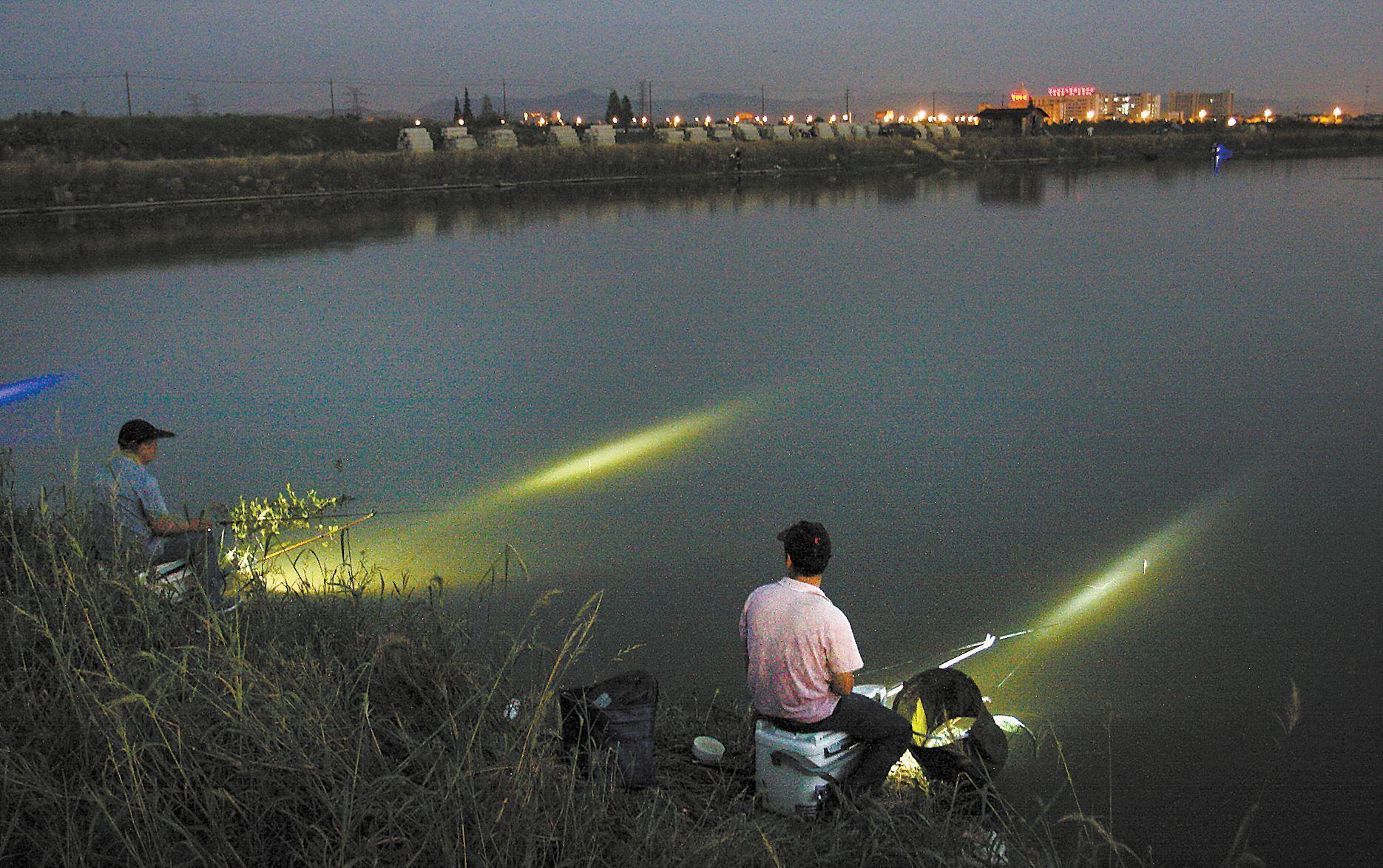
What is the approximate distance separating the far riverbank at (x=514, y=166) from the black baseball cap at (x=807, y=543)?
41.3 metres

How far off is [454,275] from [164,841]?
21376mm

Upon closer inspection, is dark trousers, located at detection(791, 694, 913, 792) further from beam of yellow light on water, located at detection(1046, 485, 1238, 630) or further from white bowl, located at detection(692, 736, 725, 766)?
beam of yellow light on water, located at detection(1046, 485, 1238, 630)

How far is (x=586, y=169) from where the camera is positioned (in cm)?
5578

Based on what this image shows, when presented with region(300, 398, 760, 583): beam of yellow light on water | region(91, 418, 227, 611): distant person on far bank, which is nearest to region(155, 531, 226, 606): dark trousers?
region(91, 418, 227, 611): distant person on far bank

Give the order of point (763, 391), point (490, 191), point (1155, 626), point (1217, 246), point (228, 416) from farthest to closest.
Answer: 1. point (490, 191)
2. point (1217, 246)
3. point (763, 391)
4. point (228, 416)
5. point (1155, 626)

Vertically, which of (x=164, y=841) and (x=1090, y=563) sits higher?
(x=164, y=841)

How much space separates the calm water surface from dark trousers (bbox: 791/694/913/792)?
1.28 m

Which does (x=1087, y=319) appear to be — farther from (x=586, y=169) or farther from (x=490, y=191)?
(x=586, y=169)

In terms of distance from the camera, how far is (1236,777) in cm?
521

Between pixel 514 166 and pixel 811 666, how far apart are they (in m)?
52.1

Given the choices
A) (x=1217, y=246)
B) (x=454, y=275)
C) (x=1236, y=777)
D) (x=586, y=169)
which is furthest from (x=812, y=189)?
(x=1236, y=777)

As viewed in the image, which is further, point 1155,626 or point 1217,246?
point 1217,246

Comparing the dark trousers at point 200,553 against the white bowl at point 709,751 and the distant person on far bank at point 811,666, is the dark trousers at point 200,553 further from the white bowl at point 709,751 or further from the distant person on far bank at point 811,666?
the distant person on far bank at point 811,666

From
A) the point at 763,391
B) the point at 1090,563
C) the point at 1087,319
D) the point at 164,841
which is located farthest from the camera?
the point at 1087,319
